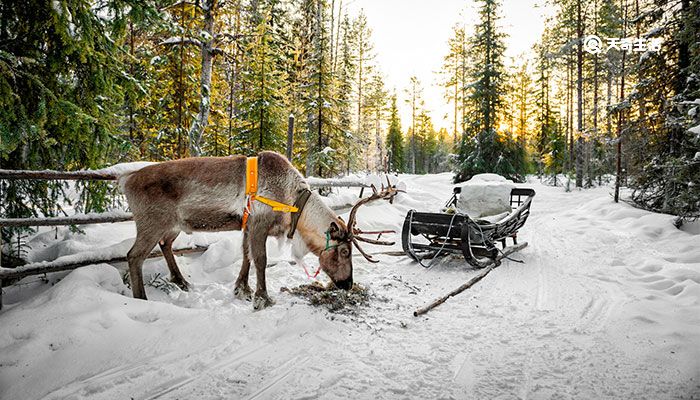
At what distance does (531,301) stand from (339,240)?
263 cm

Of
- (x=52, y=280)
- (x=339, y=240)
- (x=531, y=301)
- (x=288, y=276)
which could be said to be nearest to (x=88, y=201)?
(x=52, y=280)

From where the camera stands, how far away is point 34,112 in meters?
3.26

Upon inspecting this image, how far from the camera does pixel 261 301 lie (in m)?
3.89

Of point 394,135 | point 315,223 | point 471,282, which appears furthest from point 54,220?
point 394,135

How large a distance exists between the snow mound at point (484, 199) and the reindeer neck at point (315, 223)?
15.2 feet

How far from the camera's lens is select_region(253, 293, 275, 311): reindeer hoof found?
3854 millimetres

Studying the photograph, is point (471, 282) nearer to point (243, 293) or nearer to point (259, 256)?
point (259, 256)

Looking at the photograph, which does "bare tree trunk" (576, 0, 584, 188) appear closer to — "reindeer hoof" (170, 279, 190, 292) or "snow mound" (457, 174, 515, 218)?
"snow mound" (457, 174, 515, 218)

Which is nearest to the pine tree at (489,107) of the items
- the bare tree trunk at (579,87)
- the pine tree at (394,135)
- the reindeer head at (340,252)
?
the bare tree trunk at (579,87)

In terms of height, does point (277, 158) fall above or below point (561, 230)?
above

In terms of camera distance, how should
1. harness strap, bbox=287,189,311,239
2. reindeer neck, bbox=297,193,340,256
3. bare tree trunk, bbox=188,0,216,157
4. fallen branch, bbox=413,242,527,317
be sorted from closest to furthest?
fallen branch, bbox=413,242,527,317
harness strap, bbox=287,189,311,239
reindeer neck, bbox=297,193,340,256
bare tree trunk, bbox=188,0,216,157

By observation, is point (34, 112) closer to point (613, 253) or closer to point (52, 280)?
point (52, 280)

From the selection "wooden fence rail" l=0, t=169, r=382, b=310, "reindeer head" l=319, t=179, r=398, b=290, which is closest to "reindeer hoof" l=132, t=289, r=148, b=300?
"wooden fence rail" l=0, t=169, r=382, b=310

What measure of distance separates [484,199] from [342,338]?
18.9 ft
